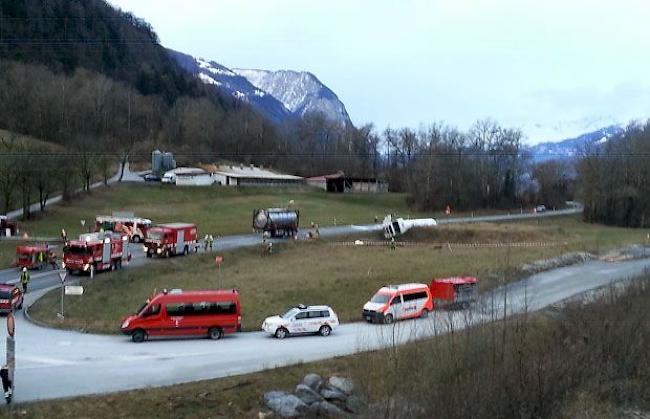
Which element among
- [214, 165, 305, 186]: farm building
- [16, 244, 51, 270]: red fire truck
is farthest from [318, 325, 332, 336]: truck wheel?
[214, 165, 305, 186]: farm building

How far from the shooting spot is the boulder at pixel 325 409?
788 inches

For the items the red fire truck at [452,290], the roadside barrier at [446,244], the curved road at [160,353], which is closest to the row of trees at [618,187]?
the roadside barrier at [446,244]

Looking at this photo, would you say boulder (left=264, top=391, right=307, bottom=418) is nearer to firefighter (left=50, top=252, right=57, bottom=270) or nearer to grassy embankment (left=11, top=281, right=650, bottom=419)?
grassy embankment (left=11, top=281, right=650, bottom=419)

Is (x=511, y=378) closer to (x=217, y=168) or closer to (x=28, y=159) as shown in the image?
(x=28, y=159)

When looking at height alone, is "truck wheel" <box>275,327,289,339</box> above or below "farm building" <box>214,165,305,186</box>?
below

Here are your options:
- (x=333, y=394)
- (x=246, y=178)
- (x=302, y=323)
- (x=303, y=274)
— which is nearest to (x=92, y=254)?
(x=303, y=274)

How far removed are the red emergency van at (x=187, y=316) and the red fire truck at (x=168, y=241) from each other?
72.0 ft

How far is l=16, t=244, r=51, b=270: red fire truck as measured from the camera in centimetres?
4491

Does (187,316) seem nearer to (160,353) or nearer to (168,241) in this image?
(160,353)

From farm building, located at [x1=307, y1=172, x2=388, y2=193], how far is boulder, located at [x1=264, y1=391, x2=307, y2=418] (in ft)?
348

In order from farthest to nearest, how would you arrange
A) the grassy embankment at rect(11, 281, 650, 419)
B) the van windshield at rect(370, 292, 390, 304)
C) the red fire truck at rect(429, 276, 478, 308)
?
the van windshield at rect(370, 292, 390, 304), the red fire truck at rect(429, 276, 478, 308), the grassy embankment at rect(11, 281, 650, 419)

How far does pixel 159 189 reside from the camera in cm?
9969

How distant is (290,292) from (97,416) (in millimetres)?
21363

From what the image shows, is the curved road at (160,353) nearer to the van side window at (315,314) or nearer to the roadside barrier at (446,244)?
the van side window at (315,314)
